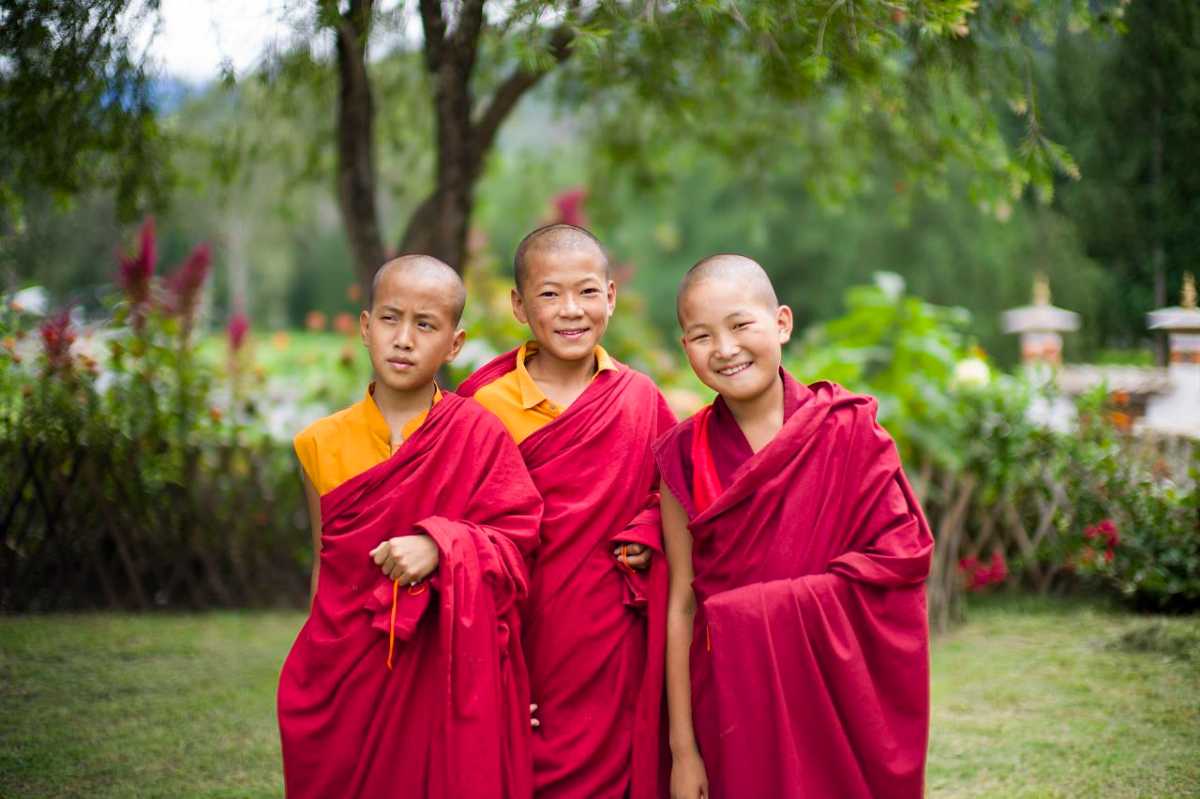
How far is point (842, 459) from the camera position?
8.82 feet

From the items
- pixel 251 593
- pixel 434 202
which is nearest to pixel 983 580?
pixel 434 202

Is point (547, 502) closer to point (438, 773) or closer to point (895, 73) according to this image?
point (438, 773)

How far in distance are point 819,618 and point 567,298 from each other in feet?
3.83

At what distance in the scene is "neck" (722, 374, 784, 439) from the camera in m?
2.90

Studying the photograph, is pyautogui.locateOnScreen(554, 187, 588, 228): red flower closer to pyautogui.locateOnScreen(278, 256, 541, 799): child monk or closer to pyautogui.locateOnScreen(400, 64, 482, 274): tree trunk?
pyautogui.locateOnScreen(400, 64, 482, 274): tree trunk

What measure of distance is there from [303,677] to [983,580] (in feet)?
15.7

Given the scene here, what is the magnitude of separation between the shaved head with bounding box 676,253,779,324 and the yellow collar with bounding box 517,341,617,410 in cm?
45

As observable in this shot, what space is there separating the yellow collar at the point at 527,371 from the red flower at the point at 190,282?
4.07m

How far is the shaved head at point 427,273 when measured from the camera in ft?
9.96

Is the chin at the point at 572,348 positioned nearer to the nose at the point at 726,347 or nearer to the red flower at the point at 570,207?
the nose at the point at 726,347

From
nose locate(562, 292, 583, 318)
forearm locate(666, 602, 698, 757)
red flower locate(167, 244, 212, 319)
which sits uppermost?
red flower locate(167, 244, 212, 319)

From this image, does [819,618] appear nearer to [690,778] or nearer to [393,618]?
[690,778]

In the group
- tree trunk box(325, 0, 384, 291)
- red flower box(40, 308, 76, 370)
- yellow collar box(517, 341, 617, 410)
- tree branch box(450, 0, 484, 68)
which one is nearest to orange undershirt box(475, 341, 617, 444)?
yellow collar box(517, 341, 617, 410)

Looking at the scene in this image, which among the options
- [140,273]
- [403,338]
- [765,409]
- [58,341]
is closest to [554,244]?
[403,338]
